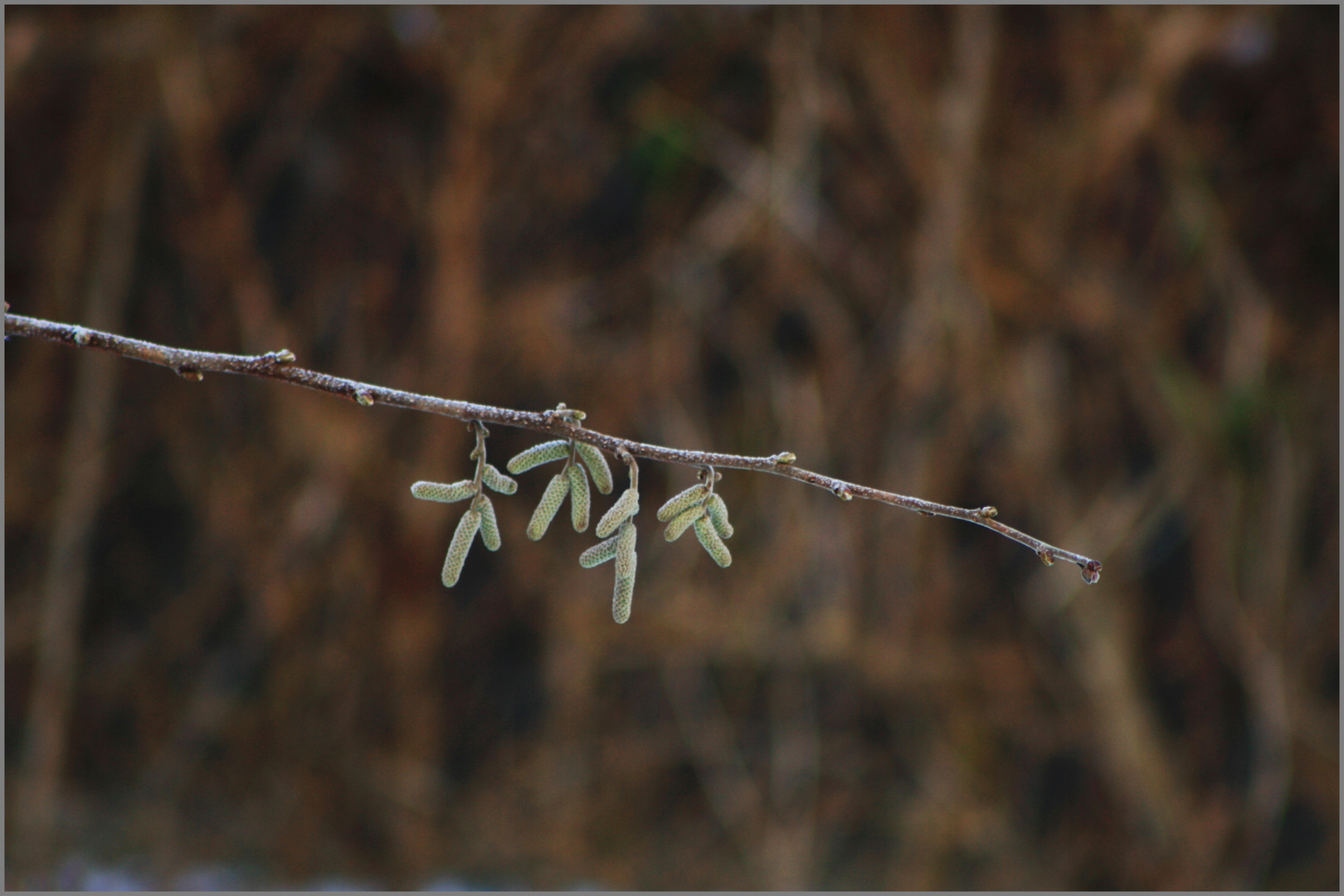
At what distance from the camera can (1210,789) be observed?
198 cm

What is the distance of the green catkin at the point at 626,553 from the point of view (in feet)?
1.61

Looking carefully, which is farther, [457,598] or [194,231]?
[457,598]

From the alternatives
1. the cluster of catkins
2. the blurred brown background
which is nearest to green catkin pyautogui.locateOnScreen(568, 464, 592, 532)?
the cluster of catkins

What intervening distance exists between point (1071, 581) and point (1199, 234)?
0.75m

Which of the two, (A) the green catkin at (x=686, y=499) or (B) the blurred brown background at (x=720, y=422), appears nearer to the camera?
(A) the green catkin at (x=686, y=499)

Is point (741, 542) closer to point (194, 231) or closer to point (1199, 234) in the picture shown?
point (1199, 234)

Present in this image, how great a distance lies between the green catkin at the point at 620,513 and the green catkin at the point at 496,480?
0.05 m

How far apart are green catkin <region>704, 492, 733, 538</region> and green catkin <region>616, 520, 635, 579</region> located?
45 millimetres

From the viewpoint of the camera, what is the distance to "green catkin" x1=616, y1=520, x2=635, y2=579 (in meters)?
0.49

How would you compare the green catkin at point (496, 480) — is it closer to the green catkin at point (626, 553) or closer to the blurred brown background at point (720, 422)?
the green catkin at point (626, 553)

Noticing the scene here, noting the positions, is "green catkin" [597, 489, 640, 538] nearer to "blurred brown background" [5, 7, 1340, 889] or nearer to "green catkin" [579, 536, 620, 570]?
"green catkin" [579, 536, 620, 570]

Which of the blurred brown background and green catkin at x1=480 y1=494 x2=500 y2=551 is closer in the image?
green catkin at x1=480 y1=494 x2=500 y2=551

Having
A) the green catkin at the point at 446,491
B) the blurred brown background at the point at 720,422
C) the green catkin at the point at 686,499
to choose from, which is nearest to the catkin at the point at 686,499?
the green catkin at the point at 686,499

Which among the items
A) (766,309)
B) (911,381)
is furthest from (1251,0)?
(766,309)
